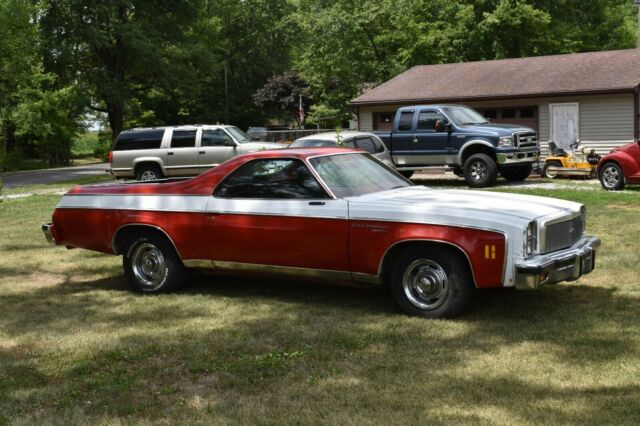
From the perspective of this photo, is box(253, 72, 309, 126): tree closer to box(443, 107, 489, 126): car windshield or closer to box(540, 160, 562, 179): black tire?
box(540, 160, 562, 179): black tire

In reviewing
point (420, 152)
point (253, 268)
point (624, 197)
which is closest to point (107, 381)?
point (253, 268)

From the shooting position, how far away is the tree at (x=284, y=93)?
187 ft

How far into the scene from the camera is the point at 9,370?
554 centimetres

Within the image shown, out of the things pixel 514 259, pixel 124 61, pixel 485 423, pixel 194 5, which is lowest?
pixel 485 423

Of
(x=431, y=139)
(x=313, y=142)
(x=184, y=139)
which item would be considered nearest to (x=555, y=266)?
(x=313, y=142)

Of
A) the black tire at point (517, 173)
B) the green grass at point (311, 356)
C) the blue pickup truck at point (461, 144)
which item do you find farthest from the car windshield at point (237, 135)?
the green grass at point (311, 356)

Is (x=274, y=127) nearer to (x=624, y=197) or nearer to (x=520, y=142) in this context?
(x=520, y=142)

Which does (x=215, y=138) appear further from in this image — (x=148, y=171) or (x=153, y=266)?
(x=153, y=266)

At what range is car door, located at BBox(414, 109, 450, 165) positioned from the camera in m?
20.2

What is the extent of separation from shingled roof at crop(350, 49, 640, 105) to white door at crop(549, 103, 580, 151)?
29.0 inches

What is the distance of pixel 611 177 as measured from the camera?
17.6 m

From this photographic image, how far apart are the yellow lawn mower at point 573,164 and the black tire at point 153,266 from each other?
A: 15.9 meters

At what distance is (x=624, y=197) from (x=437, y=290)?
409 inches

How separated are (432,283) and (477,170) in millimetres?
13530
